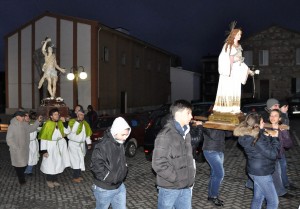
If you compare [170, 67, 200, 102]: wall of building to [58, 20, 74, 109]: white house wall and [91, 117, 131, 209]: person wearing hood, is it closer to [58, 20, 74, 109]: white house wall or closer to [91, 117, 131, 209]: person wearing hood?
[58, 20, 74, 109]: white house wall

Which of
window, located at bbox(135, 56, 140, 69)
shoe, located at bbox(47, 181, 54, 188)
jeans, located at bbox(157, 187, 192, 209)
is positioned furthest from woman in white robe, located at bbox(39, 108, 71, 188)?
window, located at bbox(135, 56, 140, 69)

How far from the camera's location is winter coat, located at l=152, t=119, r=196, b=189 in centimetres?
433

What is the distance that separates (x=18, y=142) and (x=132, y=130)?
516 cm

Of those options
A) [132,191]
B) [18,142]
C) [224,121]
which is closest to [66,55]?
[18,142]

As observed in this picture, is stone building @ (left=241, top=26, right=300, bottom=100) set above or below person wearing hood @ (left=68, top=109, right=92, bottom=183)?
above

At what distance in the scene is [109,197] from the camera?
4.89 m

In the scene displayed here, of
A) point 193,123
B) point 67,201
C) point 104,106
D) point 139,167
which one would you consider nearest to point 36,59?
point 104,106

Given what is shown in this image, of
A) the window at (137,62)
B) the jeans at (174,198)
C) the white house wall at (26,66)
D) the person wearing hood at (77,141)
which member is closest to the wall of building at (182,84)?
the window at (137,62)

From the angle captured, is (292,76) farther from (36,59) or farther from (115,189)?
(115,189)

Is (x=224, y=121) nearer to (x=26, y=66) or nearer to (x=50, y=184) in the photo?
(x=50, y=184)

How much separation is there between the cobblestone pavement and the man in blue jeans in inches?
109

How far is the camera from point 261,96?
4122 cm

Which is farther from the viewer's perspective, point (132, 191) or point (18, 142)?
point (18, 142)

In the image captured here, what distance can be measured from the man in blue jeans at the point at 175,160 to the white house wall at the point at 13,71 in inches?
1234
